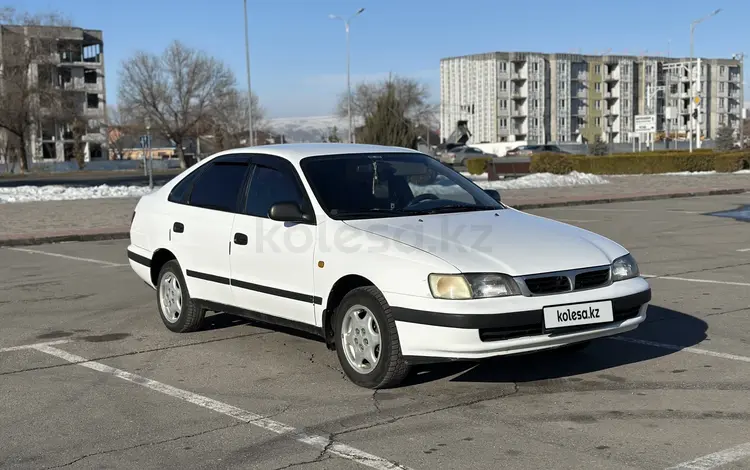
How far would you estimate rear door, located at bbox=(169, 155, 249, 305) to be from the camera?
7090mm

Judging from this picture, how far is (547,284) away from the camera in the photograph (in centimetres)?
549

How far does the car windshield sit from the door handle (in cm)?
71

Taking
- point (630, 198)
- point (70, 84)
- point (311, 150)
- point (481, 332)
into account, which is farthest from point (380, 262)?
point (70, 84)

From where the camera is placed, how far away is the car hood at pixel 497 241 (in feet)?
18.0

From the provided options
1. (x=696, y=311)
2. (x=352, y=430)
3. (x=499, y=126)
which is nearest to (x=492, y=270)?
(x=352, y=430)

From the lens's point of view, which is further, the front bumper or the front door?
the front door

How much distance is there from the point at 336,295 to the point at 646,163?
1568 inches

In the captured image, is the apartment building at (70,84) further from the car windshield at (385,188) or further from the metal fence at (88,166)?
the car windshield at (385,188)

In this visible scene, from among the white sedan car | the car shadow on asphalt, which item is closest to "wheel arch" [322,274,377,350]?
the white sedan car

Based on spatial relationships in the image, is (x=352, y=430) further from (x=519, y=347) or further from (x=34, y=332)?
(x=34, y=332)

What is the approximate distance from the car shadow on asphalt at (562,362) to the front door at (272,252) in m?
1.02

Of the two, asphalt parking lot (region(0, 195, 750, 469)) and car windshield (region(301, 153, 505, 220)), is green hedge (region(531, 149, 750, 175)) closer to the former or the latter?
asphalt parking lot (region(0, 195, 750, 469))

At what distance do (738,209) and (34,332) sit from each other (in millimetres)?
17840

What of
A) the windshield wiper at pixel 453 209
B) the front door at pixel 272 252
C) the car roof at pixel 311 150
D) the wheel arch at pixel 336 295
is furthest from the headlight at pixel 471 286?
the car roof at pixel 311 150
